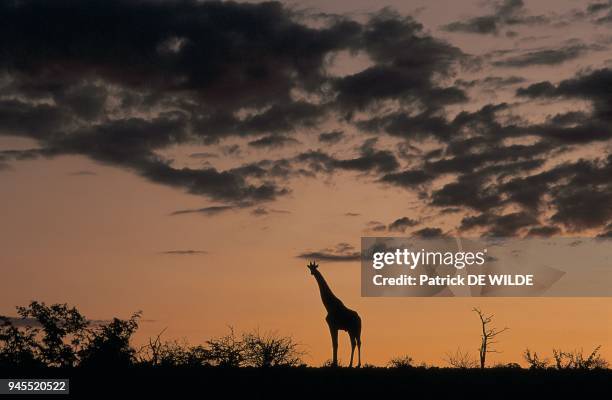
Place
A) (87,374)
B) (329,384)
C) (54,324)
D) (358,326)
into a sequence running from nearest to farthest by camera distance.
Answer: (329,384)
(87,374)
(358,326)
(54,324)

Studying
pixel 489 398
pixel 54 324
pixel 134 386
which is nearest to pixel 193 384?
pixel 134 386

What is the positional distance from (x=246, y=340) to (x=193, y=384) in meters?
13.4

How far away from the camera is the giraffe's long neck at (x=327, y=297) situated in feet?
148

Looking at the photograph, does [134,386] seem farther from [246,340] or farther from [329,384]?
[246,340]

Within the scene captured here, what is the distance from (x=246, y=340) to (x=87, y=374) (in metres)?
11.9

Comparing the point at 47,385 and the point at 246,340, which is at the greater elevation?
the point at 246,340

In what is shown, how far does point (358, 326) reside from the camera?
45.0 meters

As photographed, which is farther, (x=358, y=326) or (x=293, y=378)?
(x=358, y=326)

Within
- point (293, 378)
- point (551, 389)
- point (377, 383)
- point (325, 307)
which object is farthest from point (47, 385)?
point (551, 389)

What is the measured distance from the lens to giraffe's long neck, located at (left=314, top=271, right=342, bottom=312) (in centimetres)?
4503

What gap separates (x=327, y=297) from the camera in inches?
1783

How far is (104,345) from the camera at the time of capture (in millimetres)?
53656

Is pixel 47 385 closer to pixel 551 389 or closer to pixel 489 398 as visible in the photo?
pixel 489 398

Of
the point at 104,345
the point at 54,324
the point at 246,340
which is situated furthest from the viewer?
the point at 54,324
